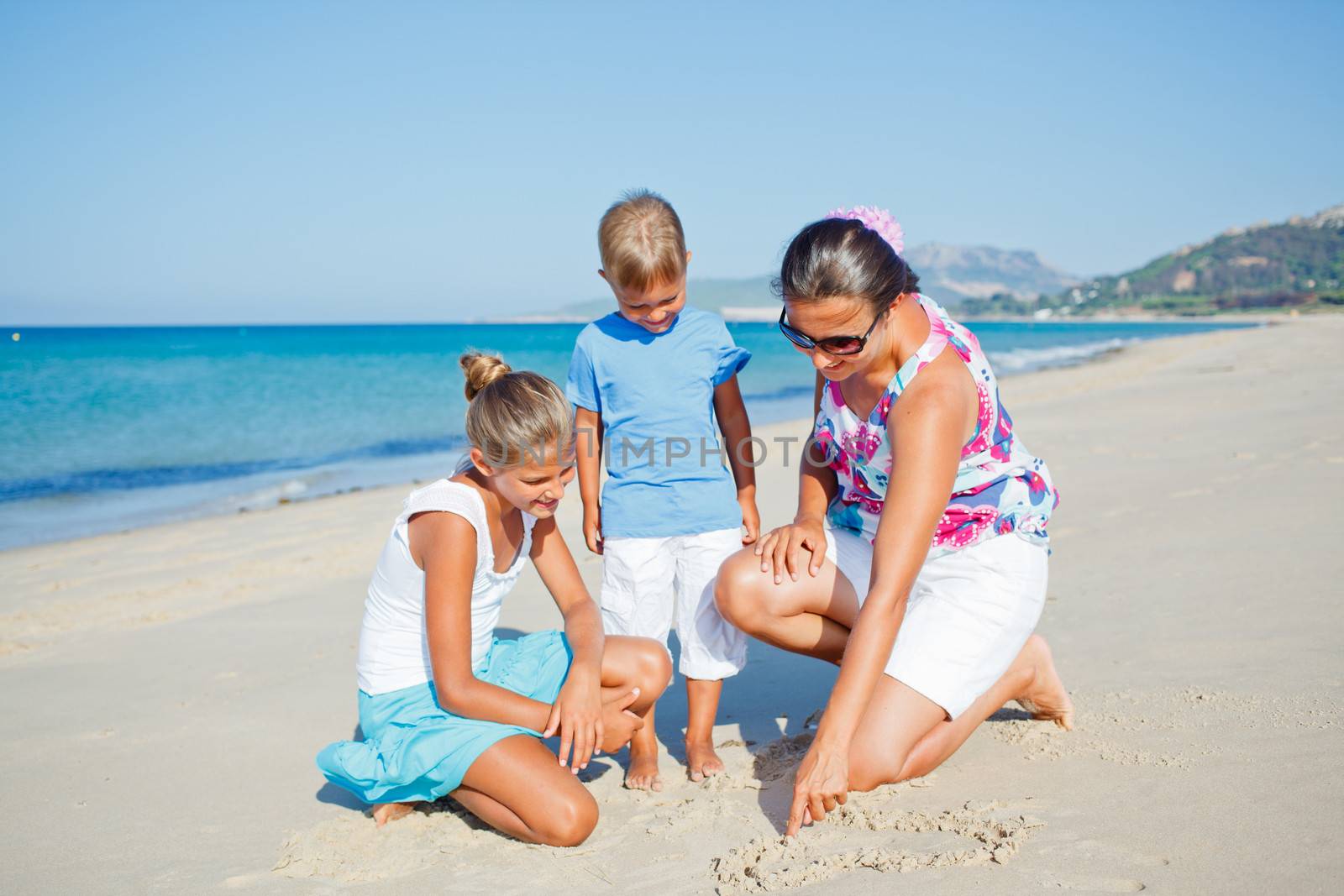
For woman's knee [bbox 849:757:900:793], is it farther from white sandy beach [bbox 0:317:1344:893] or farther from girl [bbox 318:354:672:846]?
girl [bbox 318:354:672:846]

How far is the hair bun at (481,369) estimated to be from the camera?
8.91ft

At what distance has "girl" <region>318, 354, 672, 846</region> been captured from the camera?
2330 mm

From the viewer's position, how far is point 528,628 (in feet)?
13.4

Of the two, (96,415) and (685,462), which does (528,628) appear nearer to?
(685,462)

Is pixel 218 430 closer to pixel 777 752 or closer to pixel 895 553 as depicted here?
pixel 777 752

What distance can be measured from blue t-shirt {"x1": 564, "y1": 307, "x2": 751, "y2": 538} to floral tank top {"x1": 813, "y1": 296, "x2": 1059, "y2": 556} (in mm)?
541

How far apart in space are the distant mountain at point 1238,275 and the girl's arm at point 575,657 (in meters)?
87.4

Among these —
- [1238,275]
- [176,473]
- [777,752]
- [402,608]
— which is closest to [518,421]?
[402,608]

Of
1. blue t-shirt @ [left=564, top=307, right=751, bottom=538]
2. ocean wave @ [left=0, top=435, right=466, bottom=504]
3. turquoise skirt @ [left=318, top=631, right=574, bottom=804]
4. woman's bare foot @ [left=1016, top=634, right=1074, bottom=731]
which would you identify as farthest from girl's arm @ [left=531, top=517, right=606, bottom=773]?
ocean wave @ [left=0, top=435, right=466, bottom=504]

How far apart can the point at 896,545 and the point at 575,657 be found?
999mm

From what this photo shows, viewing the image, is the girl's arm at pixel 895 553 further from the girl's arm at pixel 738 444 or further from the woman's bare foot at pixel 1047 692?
the girl's arm at pixel 738 444

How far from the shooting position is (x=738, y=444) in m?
3.30

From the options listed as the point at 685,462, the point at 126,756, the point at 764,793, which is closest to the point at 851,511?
the point at 685,462

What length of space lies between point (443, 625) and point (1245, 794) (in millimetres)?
1982
